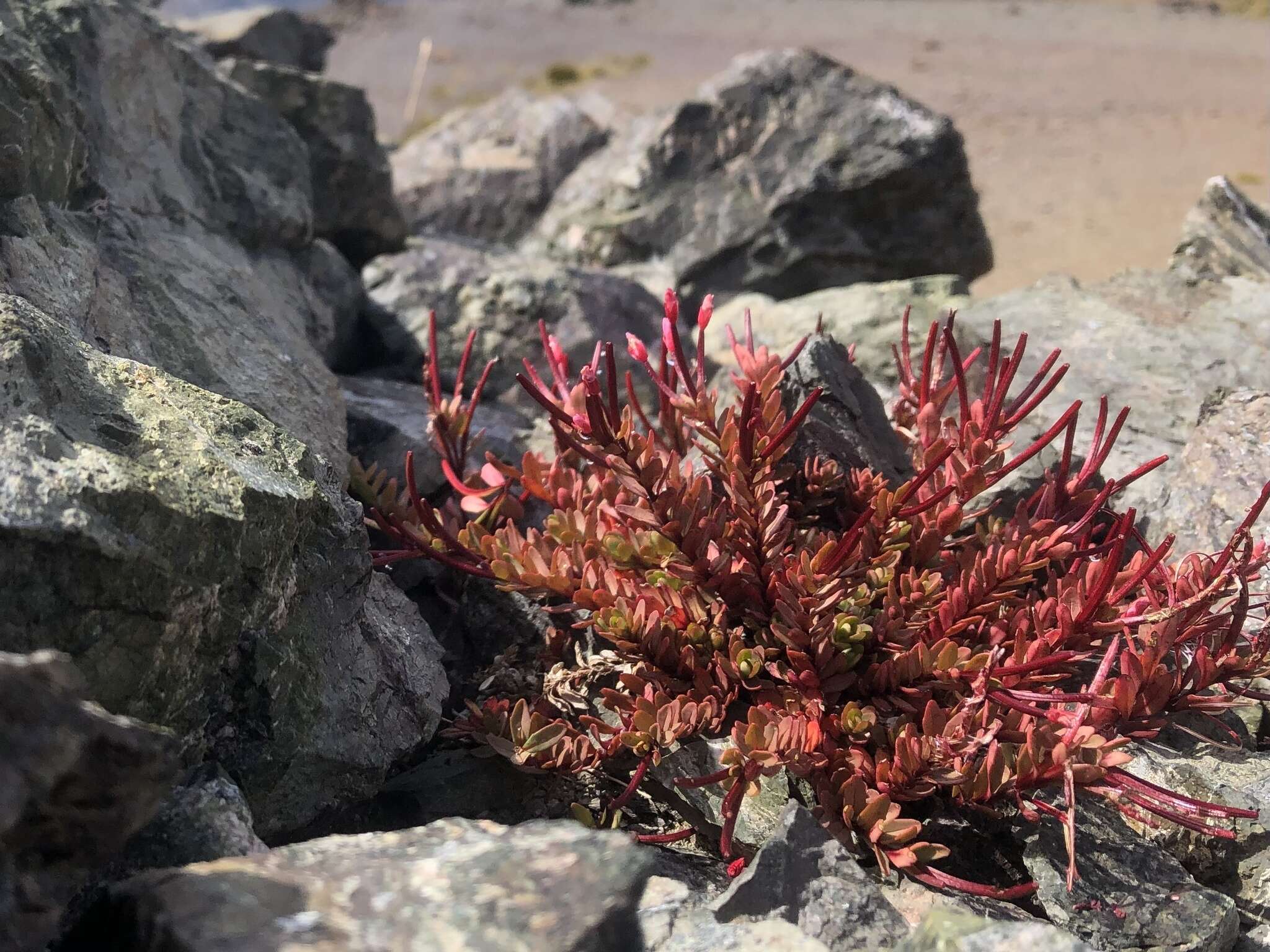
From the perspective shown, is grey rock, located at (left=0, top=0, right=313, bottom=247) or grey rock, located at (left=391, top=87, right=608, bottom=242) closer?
grey rock, located at (left=0, top=0, right=313, bottom=247)

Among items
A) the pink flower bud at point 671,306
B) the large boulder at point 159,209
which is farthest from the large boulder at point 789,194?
the pink flower bud at point 671,306

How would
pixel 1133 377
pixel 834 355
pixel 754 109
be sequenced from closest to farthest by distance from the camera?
pixel 834 355 → pixel 1133 377 → pixel 754 109

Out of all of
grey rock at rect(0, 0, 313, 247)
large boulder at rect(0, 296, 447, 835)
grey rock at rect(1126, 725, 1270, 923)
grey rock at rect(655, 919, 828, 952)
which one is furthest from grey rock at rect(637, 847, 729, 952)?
grey rock at rect(0, 0, 313, 247)

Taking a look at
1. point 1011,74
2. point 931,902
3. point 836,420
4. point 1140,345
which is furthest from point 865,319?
point 1011,74

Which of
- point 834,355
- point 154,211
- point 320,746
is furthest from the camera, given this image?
point 154,211

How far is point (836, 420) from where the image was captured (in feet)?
8.75

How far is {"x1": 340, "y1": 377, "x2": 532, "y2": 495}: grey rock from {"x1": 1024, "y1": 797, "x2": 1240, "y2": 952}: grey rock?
1.77 m

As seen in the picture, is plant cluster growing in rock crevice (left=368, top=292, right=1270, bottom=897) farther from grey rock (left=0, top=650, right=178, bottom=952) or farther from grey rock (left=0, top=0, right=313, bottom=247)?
grey rock (left=0, top=0, right=313, bottom=247)

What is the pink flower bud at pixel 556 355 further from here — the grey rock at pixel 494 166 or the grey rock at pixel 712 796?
the grey rock at pixel 494 166

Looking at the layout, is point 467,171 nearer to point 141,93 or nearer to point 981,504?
point 141,93

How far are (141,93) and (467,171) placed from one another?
3.02 meters

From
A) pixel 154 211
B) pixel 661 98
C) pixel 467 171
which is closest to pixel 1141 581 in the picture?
pixel 154 211

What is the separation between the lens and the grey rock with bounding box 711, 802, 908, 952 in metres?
1.73

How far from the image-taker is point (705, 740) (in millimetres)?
2180
